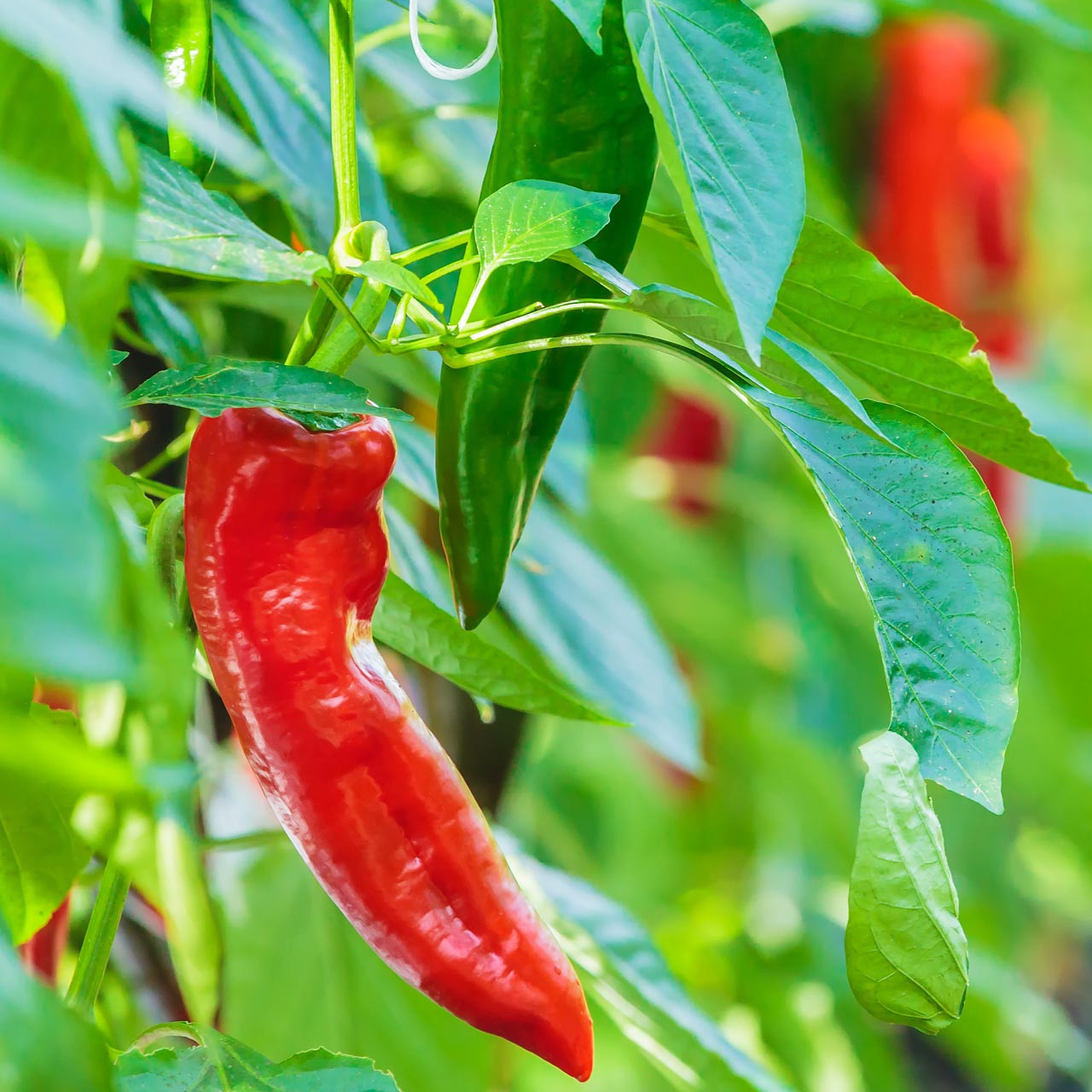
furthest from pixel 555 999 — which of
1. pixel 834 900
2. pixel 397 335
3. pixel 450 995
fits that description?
pixel 834 900

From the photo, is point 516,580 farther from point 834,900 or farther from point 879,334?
point 834,900

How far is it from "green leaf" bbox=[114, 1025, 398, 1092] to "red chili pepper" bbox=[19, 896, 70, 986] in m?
0.11

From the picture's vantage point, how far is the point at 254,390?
0.29 m

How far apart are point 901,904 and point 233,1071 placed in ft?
0.53

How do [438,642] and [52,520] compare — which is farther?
[438,642]

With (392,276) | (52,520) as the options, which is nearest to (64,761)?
(52,520)

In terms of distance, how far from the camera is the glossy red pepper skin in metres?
0.31

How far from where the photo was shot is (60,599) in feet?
0.50

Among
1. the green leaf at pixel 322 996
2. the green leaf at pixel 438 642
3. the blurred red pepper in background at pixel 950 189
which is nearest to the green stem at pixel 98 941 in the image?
the green leaf at pixel 438 642

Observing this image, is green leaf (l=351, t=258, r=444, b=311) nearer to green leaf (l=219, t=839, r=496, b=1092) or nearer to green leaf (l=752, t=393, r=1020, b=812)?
green leaf (l=752, t=393, r=1020, b=812)

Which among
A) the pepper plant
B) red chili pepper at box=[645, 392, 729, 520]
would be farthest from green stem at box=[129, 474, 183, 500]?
red chili pepper at box=[645, 392, 729, 520]

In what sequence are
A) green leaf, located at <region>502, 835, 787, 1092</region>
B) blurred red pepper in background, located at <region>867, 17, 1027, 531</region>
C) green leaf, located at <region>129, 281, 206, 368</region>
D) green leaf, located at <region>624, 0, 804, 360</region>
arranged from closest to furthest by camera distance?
green leaf, located at <region>624, 0, 804, 360</region> < green leaf, located at <region>129, 281, 206, 368</region> < green leaf, located at <region>502, 835, 787, 1092</region> < blurred red pepper in background, located at <region>867, 17, 1027, 531</region>

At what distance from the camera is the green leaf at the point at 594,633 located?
1.83 feet

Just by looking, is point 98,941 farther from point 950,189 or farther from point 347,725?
point 950,189
